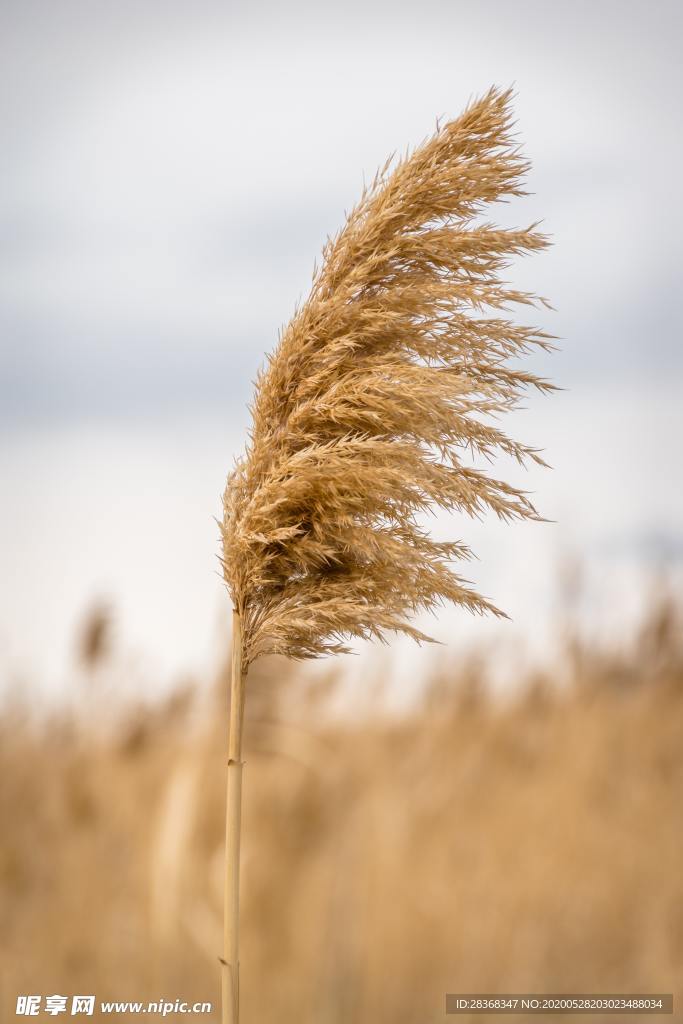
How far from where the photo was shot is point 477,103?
1.19 m

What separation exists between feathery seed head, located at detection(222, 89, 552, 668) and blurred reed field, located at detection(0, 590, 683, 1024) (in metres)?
3.08

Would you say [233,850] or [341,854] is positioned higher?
[233,850]

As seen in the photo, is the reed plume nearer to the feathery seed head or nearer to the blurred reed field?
the feathery seed head

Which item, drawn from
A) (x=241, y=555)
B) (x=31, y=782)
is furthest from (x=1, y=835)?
(x=241, y=555)

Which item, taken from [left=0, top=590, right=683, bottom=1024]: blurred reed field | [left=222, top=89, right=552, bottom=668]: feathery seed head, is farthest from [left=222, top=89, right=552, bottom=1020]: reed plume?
[left=0, top=590, right=683, bottom=1024]: blurred reed field

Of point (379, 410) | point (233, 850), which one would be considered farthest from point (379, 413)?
point (233, 850)

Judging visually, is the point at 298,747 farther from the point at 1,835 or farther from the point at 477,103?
the point at 477,103

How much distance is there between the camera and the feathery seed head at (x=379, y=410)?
1137 mm

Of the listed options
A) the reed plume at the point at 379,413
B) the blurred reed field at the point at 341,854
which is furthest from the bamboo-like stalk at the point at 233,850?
the blurred reed field at the point at 341,854

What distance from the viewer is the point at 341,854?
18.7 feet

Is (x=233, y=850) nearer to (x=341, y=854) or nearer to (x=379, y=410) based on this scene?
(x=379, y=410)

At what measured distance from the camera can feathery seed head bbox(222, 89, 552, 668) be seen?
114cm

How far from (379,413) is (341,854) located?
5.05 meters

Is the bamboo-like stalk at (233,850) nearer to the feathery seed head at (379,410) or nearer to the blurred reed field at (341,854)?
the feathery seed head at (379,410)
